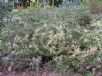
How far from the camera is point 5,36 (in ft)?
16.6

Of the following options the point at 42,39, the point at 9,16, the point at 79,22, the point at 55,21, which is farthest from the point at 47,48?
the point at 9,16

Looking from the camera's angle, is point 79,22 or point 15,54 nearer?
point 15,54

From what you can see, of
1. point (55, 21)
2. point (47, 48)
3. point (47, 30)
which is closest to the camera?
point (47, 48)

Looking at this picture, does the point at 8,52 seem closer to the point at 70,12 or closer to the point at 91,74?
the point at 91,74

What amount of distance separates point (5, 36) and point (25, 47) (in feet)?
1.71

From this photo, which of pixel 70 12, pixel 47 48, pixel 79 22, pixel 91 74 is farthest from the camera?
pixel 70 12

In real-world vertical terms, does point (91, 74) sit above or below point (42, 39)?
below

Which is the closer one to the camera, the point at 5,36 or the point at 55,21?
the point at 5,36

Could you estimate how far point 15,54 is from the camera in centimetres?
459

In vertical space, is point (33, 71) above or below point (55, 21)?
below

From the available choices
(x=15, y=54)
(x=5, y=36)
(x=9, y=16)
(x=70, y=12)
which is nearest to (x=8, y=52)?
(x=15, y=54)

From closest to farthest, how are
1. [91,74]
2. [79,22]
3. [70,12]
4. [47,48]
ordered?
[91,74], [47,48], [79,22], [70,12]

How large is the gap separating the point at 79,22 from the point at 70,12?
0.53 m

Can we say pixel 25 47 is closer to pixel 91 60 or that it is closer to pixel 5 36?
pixel 5 36
